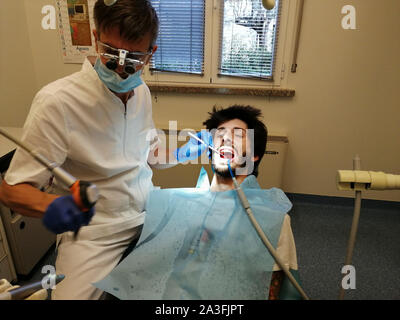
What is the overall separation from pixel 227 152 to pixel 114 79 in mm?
568

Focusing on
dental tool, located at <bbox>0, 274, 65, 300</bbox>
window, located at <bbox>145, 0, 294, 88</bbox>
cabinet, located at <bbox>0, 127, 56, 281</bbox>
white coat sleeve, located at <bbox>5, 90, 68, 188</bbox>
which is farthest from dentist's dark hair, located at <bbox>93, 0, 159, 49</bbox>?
window, located at <bbox>145, 0, 294, 88</bbox>

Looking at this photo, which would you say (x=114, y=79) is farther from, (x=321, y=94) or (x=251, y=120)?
(x=321, y=94)

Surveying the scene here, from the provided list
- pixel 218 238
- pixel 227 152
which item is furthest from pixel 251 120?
pixel 218 238

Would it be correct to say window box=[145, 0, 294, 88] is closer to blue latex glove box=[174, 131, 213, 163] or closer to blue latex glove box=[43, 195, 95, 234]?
blue latex glove box=[174, 131, 213, 163]

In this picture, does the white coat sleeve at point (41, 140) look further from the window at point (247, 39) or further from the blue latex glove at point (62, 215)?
the window at point (247, 39)

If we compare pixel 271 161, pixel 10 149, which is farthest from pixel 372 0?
pixel 10 149

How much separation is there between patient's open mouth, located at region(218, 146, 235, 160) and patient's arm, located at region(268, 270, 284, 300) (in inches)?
20.9

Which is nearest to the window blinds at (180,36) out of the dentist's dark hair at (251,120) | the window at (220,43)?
the window at (220,43)

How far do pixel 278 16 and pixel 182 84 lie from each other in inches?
35.6

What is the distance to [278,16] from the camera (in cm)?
228

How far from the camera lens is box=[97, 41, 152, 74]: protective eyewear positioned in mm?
980

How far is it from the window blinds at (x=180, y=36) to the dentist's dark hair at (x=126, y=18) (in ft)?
4.77

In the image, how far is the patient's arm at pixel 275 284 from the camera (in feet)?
3.24

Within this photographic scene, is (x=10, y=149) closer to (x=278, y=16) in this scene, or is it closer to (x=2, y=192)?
(x=2, y=192)
